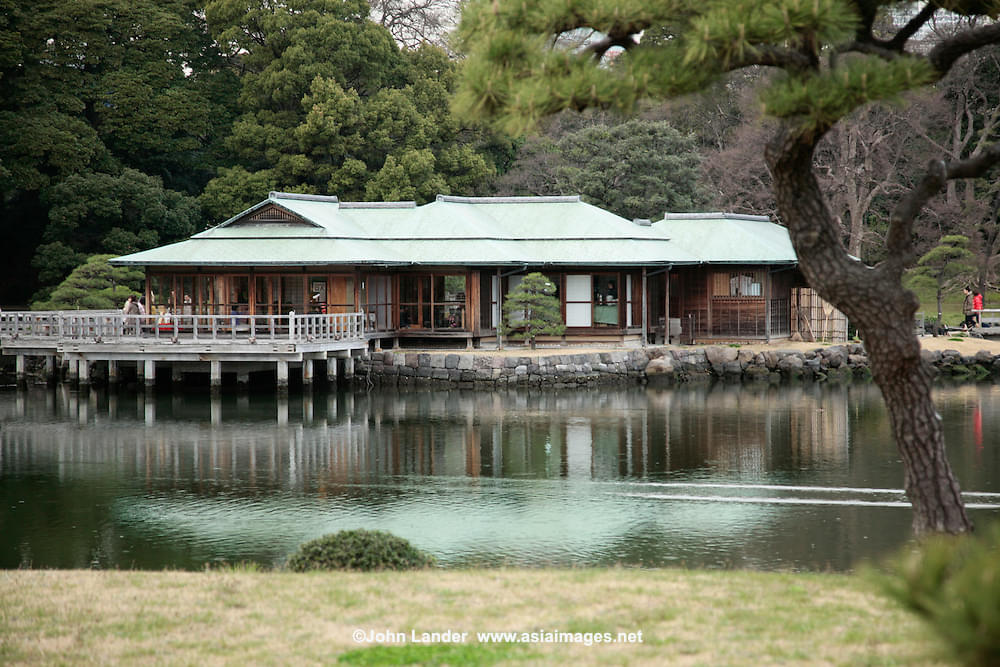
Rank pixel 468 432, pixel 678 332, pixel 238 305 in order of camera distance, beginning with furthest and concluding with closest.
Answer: pixel 678 332
pixel 238 305
pixel 468 432

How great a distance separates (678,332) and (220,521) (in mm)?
21472

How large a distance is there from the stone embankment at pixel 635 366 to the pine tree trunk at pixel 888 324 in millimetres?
19096

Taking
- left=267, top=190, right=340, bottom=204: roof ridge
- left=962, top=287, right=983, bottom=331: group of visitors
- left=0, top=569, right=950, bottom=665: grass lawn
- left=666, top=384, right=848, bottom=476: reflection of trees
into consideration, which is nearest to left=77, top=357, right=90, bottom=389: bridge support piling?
left=267, top=190, right=340, bottom=204: roof ridge

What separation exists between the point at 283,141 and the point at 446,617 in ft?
114

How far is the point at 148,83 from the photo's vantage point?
3881 centimetres

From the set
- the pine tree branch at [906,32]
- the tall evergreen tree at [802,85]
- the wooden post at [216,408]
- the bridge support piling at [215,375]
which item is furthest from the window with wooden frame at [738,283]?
the tall evergreen tree at [802,85]

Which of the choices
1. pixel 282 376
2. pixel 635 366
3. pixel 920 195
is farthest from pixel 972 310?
pixel 920 195

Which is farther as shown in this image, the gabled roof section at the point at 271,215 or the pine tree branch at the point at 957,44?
the gabled roof section at the point at 271,215

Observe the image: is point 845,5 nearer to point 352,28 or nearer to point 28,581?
point 28,581

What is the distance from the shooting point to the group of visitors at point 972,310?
33.0 meters

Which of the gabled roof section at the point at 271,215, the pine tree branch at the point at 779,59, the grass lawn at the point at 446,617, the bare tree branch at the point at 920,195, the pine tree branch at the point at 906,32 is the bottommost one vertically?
the grass lawn at the point at 446,617

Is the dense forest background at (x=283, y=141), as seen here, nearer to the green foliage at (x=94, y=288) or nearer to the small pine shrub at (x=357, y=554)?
the green foliage at (x=94, y=288)

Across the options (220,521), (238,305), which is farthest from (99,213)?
(220,521)

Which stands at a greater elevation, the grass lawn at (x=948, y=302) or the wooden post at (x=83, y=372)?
the grass lawn at (x=948, y=302)
